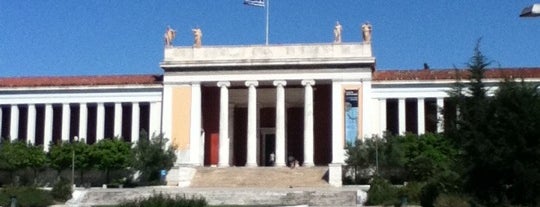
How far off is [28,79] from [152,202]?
40264 mm

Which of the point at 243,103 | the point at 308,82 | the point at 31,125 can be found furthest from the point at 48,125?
the point at 308,82

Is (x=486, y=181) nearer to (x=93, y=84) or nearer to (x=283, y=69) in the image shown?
(x=283, y=69)

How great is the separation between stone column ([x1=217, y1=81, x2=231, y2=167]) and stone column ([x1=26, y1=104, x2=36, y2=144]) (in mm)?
13972

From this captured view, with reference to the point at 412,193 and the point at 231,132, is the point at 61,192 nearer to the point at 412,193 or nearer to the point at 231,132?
the point at 412,193

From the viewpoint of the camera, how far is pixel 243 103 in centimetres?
6600

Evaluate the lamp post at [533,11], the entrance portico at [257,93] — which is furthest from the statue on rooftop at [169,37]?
the lamp post at [533,11]

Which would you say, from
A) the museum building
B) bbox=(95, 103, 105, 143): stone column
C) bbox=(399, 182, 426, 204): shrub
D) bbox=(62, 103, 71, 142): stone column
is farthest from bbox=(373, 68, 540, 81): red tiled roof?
bbox=(399, 182, 426, 204): shrub

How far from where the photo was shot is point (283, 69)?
6000 centimetres

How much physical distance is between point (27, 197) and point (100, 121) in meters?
24.5

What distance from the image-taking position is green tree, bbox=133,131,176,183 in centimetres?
5588

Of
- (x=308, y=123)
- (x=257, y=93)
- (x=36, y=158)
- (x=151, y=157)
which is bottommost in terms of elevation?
(x=36, y=158)

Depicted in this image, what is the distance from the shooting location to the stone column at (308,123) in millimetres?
59375

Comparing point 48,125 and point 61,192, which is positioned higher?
point 48,125

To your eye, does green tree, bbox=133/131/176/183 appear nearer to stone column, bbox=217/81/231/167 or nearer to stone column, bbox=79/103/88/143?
stone column, bbox=217/81/231/167
